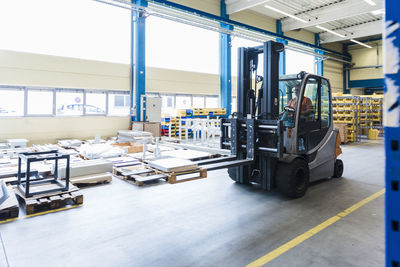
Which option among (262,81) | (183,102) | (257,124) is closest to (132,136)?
(183,102)

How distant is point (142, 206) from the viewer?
4684 millimetres

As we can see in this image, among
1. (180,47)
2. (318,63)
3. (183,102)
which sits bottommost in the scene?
(183,102)

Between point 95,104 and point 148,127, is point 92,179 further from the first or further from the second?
point 95,104

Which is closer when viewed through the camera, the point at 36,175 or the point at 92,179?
the point at 36,175

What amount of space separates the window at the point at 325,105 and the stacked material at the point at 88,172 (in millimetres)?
4828

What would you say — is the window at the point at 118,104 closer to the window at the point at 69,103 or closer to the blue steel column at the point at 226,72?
the window at the point at 69,103

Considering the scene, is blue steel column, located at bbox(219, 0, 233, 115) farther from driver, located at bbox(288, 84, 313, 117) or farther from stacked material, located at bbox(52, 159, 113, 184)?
stacked material, located at bbox(52, 159, 113, 184)

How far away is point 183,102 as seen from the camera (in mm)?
16359

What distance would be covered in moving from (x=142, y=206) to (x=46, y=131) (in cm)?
870

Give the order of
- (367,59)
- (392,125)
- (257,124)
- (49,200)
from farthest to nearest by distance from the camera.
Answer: (367,59), (257,124), (49,200), (392,125)

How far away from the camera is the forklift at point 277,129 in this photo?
4.95 metres

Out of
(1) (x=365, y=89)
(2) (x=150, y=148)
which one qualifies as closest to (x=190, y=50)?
(2) (x=150, y=148)

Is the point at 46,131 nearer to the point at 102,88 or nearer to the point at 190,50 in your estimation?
the point at 102,88

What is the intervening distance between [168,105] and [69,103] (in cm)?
533
